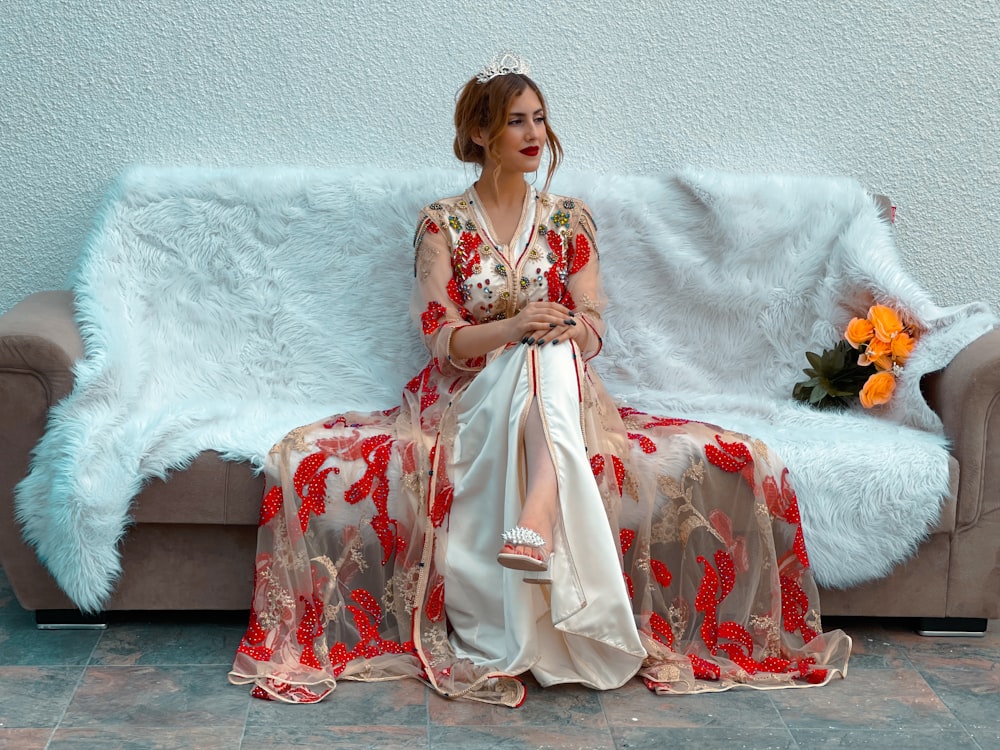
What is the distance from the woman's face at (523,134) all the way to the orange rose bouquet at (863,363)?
816 mm

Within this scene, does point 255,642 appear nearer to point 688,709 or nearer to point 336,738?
point 336,738

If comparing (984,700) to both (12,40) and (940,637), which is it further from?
(12,40)

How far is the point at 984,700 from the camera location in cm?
205

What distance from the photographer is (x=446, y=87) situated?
286 centimetres

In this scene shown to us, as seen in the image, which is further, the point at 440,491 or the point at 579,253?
the point at 579,253

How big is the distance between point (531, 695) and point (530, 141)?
1126mm

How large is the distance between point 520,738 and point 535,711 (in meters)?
0.10

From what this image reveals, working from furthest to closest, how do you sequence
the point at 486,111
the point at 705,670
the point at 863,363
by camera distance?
the point at 863,363
the point at 486,111
the point at 705,670

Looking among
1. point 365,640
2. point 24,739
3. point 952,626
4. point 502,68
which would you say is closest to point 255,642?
point 365,640

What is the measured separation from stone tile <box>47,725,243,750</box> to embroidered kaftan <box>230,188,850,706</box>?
0.18m

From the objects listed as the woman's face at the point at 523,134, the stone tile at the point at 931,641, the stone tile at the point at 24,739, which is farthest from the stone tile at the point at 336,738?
the woman's face at the point at 523,134

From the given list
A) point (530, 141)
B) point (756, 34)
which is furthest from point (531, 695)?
point (756, 34)

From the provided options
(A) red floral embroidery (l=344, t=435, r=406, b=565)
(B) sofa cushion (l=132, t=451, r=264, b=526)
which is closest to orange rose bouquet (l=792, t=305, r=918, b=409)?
(A) red floral embroidery (l=344, t=435, r=406, b=565)

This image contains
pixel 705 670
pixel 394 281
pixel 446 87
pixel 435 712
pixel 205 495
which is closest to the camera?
pixel 435 712
